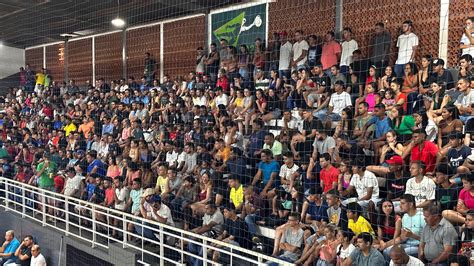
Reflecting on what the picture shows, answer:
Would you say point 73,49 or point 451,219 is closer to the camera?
point 451,219

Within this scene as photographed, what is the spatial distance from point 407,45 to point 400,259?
141 inches

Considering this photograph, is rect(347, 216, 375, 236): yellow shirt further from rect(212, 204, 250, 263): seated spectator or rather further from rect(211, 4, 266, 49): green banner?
rect(211, 4, 266, 49): green banner

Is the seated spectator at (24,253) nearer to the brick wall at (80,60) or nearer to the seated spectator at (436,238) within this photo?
the seated spectator at (436,238)

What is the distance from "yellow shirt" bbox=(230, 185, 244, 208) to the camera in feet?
18.6

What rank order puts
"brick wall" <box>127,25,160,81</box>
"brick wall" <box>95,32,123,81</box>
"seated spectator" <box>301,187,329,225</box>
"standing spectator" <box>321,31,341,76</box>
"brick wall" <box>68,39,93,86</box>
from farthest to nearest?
1. "brick wall" <box>68,39,93,86</box>
2. "brick wall" <box>95,32,123,81</box>
3. "brick wall" <box>127,25,160,81</box>
4. "standing spectator" <box>321,31,341,76</box>
5. "seated spectator" <box>301,187,329,225</box>

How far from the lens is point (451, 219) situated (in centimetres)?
397

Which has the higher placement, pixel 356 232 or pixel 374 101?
pixel 374 101

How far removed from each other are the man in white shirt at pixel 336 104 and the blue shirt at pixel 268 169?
959 mm

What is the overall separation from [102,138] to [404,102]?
5.70m

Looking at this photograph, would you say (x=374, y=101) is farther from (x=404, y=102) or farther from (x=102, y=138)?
(x=102, y=138)

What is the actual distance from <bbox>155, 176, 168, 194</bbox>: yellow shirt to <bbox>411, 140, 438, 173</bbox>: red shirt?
342 cm

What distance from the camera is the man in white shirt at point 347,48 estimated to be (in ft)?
21.8

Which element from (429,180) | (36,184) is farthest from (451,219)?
Answer: (36,184)

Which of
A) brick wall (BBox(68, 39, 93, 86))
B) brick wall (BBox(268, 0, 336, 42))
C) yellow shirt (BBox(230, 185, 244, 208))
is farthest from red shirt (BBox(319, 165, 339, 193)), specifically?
brick wall (BBox(68, 39, 93, 86))
